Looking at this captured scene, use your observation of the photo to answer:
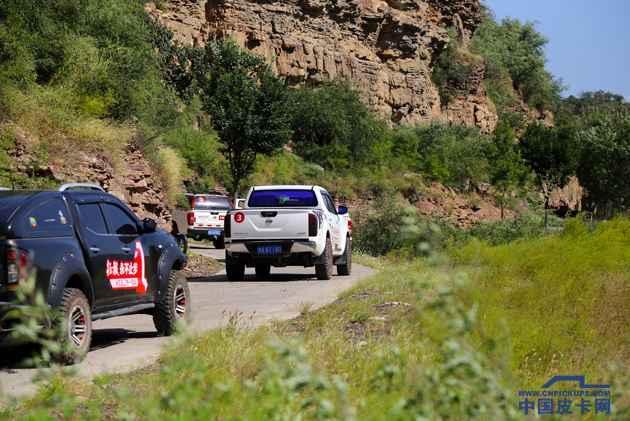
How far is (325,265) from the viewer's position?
2297 centimetres

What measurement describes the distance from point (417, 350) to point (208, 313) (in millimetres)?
6991

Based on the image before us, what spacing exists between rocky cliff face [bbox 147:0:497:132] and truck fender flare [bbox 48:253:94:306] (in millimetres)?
50191

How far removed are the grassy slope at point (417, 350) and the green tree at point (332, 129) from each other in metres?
41.6

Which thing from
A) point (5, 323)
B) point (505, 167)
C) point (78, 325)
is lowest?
point (78, 325)

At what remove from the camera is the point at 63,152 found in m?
27.3

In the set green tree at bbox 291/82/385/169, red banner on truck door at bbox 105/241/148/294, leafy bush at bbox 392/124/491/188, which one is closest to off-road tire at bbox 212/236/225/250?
green tree at bbox 291/82/385/169

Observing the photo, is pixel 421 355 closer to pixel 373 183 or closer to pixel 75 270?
pixel 75 270

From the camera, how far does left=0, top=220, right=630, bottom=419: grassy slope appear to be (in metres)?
4.36

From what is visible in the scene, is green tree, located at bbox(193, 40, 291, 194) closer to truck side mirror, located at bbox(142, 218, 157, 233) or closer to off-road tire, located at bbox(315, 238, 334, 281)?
off-road tire, located at bbox(315, 238, 334, 281)

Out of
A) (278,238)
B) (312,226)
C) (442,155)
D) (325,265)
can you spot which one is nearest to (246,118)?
(442,155)

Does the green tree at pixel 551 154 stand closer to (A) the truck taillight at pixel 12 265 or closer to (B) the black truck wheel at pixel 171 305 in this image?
(B) the black truck wheel at pixel 171 305

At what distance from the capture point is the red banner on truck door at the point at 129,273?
36.9ft

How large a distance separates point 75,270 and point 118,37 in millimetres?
27991

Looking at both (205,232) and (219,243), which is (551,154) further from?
(205,232)
